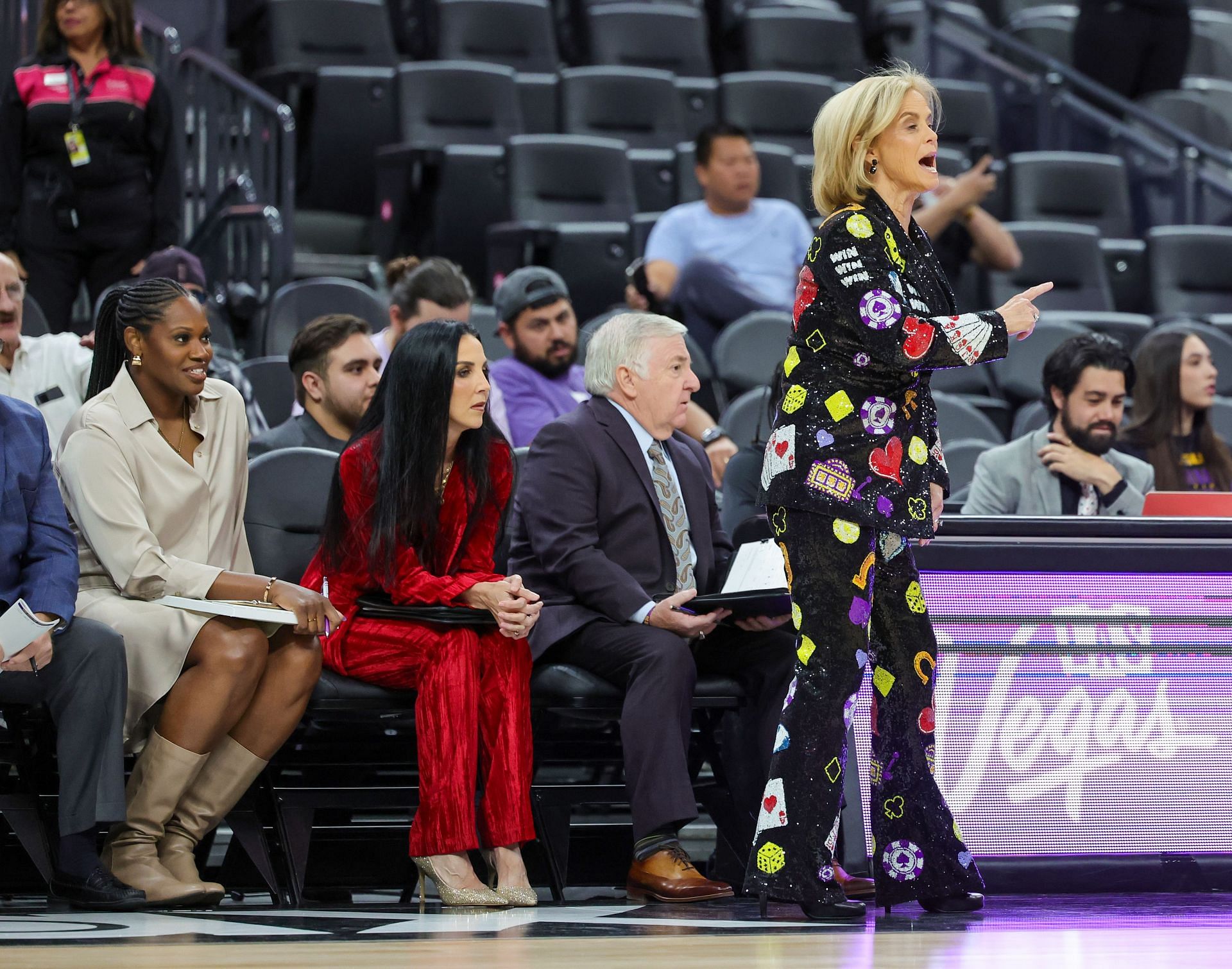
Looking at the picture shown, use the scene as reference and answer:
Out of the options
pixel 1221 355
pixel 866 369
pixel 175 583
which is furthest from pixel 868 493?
pixel 1221 355

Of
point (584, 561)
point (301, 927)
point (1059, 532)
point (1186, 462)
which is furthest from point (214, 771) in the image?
point (1186, 462)

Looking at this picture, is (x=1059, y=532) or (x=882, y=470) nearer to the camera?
(x=882, y=470)

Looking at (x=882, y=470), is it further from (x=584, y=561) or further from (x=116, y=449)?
(x=116, y=449)

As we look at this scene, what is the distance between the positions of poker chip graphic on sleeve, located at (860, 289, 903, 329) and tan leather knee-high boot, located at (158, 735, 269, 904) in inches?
56.0

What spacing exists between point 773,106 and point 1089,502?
473cm

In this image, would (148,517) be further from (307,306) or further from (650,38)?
Answer: (650,38)

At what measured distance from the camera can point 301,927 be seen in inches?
112

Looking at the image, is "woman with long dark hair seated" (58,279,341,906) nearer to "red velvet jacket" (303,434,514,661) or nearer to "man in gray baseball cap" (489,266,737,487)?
"red velvet jacket" (303,434,514,661)

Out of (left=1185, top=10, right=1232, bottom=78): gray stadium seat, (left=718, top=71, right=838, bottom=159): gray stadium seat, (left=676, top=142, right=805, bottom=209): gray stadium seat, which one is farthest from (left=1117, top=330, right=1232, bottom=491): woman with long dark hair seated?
(left=1185, top=10, right=1232, bottom=78): gray stadium seat

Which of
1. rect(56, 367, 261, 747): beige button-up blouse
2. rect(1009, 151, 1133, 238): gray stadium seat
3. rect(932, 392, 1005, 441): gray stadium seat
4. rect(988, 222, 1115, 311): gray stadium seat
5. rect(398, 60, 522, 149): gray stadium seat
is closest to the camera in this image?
rect(56, 367, 261, 747): beige button-up blouse

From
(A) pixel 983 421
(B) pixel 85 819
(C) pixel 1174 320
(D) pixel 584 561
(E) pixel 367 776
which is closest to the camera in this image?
(B) pixel 85 819

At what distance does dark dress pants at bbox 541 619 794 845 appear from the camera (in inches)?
132

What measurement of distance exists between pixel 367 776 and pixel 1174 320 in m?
4.37

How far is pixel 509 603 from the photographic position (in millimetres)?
3363
